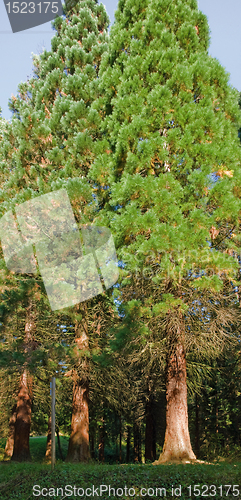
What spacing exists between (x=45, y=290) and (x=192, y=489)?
5425 millimetres

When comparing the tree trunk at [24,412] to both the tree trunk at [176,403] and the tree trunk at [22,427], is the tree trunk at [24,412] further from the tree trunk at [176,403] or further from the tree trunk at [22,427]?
the tree trunk at [176,403]

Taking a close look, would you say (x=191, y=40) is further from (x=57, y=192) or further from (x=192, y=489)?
(x=192, y=489)

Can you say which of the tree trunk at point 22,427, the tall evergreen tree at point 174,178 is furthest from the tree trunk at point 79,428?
the tall evergreen tree at point 174,178

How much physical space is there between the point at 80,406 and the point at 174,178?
6.58 m

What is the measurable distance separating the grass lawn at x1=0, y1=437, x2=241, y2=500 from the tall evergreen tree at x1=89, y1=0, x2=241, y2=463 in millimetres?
1425

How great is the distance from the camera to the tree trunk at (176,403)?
22.2 ft

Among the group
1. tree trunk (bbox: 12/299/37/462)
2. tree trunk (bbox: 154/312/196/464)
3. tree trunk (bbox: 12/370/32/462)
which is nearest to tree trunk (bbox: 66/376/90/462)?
tree trunk (bbox: 12/299/37/462)

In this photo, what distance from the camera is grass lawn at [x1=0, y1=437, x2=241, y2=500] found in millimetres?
5004

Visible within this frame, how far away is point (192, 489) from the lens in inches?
198

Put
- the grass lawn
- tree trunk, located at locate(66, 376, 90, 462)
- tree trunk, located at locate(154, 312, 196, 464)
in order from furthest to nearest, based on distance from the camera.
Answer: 1. tree trunk, located at locate(66, 376, 90, 462)
2. tree trunk, located at locate(154, 312, 196, 464)
3. the grass lawn

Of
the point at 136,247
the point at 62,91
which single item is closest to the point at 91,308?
the point at 136,247

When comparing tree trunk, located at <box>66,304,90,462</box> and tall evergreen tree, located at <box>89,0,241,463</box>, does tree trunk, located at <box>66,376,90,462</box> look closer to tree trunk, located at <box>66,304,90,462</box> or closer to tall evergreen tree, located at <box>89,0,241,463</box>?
tree trunk, located at <box>66,304,90,462</box>

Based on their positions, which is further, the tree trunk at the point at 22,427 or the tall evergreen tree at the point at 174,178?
the tree trunk at the point at 22,427

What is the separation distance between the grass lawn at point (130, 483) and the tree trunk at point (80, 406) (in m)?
2.87
